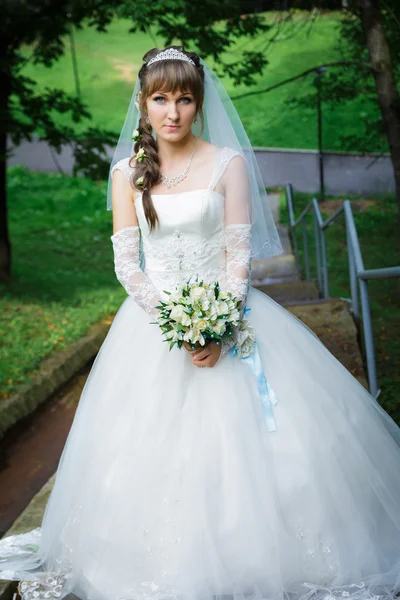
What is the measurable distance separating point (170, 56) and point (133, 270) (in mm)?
841

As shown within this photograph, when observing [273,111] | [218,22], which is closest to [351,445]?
[218,22]

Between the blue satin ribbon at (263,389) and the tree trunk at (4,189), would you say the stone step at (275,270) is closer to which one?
the tree trunk at (4,189)

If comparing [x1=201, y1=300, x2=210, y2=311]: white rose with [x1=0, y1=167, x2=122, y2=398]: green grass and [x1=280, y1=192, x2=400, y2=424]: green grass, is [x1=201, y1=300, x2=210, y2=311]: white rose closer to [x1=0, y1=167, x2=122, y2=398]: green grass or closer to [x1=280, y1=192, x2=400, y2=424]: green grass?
[x1=280, y1=192, x2=400, y2=424]: green grass

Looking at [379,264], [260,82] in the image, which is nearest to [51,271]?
[260,82]

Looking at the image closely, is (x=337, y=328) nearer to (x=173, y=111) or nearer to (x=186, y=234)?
(x=186, y=234)

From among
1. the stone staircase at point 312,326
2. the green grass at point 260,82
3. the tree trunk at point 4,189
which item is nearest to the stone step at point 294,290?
the stone staircase at point 312,326

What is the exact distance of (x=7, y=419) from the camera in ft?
17.4

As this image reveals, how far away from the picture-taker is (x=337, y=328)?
526 cm

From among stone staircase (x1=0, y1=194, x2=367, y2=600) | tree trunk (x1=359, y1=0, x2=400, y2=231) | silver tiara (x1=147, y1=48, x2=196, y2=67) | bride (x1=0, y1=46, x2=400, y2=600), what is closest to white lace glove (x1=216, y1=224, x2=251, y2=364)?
bride (x1=0, y1=46, x2=400, y2=600)

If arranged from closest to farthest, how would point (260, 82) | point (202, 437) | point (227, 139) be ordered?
point (202, 437), point (227, 139), point (260, 82)

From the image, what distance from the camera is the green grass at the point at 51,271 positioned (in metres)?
6.87

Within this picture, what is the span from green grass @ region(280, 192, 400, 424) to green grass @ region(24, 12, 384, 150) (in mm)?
1146

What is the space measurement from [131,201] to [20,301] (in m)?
6.09

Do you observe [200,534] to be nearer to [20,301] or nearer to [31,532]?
[31,532]
